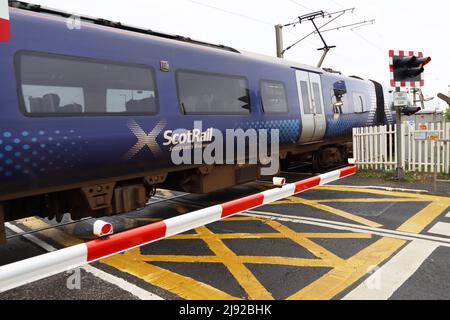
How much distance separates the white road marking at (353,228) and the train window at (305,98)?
3754 millimetres

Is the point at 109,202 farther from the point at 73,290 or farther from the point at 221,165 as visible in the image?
the point at 221,165

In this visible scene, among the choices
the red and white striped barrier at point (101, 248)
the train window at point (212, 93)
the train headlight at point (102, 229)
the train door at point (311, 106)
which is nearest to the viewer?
the red and white striped barrier at point (101, 248)

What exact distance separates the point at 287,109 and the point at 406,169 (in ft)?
12.2

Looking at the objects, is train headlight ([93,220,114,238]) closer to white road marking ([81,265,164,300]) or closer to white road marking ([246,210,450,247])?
white road marking ([81,265,164,300])

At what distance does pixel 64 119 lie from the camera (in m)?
4.20

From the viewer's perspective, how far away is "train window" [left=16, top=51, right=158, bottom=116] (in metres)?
3.98

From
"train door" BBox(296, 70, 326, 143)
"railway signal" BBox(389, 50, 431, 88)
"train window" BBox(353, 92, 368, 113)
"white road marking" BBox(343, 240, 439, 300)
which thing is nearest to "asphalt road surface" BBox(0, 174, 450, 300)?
"white road marking" BBox(343, 240, 439, 300)

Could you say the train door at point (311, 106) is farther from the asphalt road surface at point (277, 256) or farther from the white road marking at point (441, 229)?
the white road marking at point (441, 229)

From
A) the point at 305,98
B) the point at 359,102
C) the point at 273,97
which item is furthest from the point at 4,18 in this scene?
the point at 359,102

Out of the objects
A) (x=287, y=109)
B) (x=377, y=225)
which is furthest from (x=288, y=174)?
(x=377, y=225)

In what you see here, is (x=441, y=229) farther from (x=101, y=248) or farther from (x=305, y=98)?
(x=305, y=98)

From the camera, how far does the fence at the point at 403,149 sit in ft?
28.0

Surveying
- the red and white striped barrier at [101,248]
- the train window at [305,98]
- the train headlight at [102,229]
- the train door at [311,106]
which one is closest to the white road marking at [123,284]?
the red and white striped barrier at [101,248]

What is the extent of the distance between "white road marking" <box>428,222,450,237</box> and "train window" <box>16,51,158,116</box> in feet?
14.2
